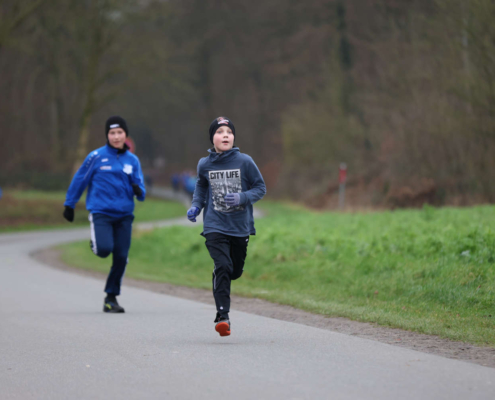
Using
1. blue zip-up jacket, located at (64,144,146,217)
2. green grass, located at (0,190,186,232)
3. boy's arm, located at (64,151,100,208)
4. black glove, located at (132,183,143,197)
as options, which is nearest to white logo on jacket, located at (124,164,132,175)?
blue zip-up jacket, located at (64,144,146,217)

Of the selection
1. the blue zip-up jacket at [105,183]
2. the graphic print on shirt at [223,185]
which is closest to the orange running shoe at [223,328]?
the graphic print on shirt at [223,185]

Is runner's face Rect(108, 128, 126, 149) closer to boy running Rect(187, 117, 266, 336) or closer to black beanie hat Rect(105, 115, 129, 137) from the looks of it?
black beanie hat Rect(105, 115, 129, 137)

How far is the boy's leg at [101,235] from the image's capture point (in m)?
8.76

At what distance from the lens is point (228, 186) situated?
691 centimetres

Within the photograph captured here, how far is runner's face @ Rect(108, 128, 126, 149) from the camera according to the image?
8.99m

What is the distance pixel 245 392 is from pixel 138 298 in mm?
5739

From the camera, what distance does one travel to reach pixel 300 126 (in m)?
44.2

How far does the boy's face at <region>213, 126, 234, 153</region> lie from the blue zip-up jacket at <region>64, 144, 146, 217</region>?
2.36 m

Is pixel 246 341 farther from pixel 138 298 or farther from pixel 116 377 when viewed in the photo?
pixel 138 298

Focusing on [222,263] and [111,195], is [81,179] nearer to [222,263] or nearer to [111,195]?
[111,195]

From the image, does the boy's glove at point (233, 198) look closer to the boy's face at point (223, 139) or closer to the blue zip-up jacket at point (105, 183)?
the boy's face at point (223, 139)

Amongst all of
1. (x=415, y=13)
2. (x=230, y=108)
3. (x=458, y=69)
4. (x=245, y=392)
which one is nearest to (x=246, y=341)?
(x=245, y=392)

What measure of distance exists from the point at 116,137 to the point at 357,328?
138 inches

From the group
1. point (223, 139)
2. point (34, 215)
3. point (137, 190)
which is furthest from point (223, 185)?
point (34, 215)
